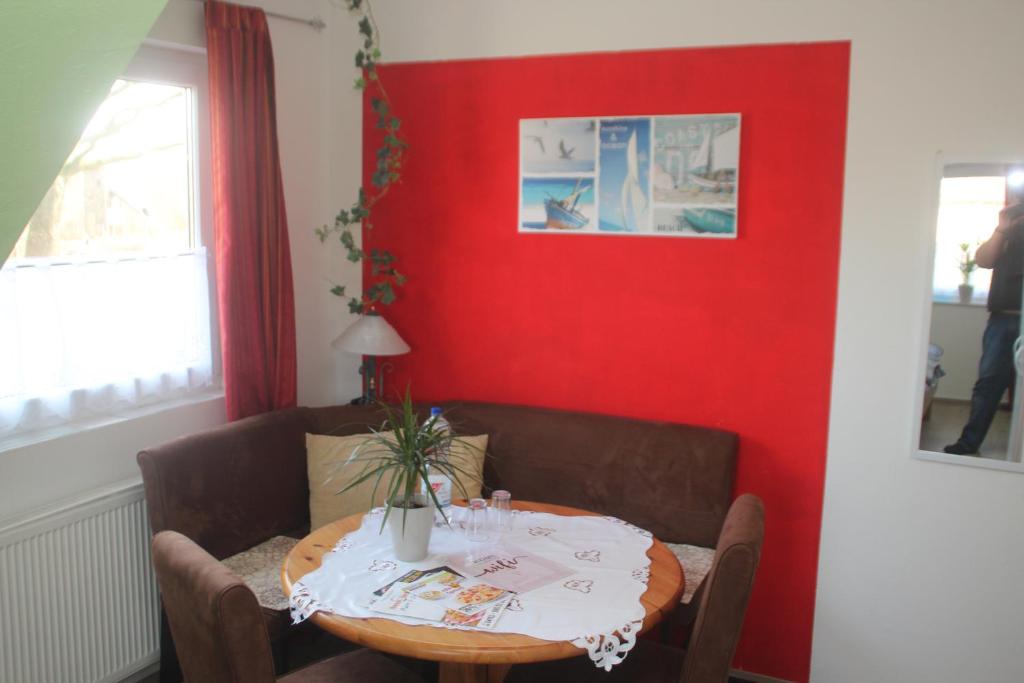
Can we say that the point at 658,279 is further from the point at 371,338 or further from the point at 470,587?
the point at 470,587

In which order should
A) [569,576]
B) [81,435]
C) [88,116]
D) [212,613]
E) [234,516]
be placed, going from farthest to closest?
[234,516]
[81,435]
[569,576]
[212,613]
[88,116]

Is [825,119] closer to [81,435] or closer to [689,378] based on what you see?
[689,378]

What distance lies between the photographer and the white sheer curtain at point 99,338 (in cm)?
277

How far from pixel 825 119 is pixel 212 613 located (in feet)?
8.51

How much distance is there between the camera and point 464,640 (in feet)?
6.93

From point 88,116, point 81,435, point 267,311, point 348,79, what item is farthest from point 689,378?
point 88,116

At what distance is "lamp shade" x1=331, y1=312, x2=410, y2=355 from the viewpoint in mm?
3648

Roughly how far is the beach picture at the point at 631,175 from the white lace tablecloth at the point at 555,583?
120cm

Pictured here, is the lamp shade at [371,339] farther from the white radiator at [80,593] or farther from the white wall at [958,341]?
the white wall at [958,341]

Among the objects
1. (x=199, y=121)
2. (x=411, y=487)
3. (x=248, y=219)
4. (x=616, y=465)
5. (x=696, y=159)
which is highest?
(x=199, y=121)

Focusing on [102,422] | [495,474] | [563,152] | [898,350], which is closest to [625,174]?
[563,152]

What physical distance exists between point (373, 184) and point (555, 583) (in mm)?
2043

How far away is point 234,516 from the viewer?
3.17 m

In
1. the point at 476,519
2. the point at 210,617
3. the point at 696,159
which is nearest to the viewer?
the point at 210,617
